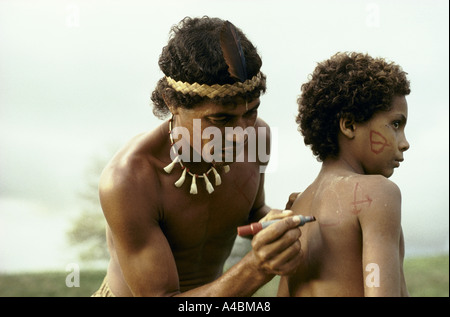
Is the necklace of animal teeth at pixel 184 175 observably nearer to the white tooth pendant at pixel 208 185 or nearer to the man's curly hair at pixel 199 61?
the white tooth pendant at pixel 208 185

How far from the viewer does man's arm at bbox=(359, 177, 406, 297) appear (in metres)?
2.56

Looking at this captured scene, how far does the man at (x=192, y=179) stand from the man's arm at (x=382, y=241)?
0.92 feet

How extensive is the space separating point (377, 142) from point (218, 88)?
73 centimetres

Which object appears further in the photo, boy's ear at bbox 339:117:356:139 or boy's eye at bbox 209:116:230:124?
boy's eye at bbox 209:116:230:124

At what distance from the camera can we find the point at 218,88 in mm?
3102

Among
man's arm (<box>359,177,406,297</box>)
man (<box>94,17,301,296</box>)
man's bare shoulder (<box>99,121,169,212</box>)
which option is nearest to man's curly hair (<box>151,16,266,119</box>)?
man (<box>94,17,301,296</box>)

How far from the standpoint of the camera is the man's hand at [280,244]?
2.64 m

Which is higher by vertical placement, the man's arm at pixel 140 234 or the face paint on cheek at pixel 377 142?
the face paint on cheek at pixel 377 142

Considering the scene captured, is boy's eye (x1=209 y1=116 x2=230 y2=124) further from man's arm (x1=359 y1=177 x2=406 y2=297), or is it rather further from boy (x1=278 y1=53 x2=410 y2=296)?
man's arm (x1=359 y1=177 x2=406 y2=297)

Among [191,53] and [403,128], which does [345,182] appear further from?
[191,53]

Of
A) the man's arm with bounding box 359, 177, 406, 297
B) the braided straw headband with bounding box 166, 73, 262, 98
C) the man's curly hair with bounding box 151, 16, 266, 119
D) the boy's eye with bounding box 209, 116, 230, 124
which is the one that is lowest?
the man's arm with bounding box 359, 177, 406, 297

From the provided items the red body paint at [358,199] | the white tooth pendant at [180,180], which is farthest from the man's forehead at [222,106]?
the red body paint at [358,199]

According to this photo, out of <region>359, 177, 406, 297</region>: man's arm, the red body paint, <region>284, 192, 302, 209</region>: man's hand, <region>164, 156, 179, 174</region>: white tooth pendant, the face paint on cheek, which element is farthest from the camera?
<region>164, 156, 179, 174</region>: white tooth pendant

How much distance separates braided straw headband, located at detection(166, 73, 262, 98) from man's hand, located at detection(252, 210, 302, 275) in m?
0.63
